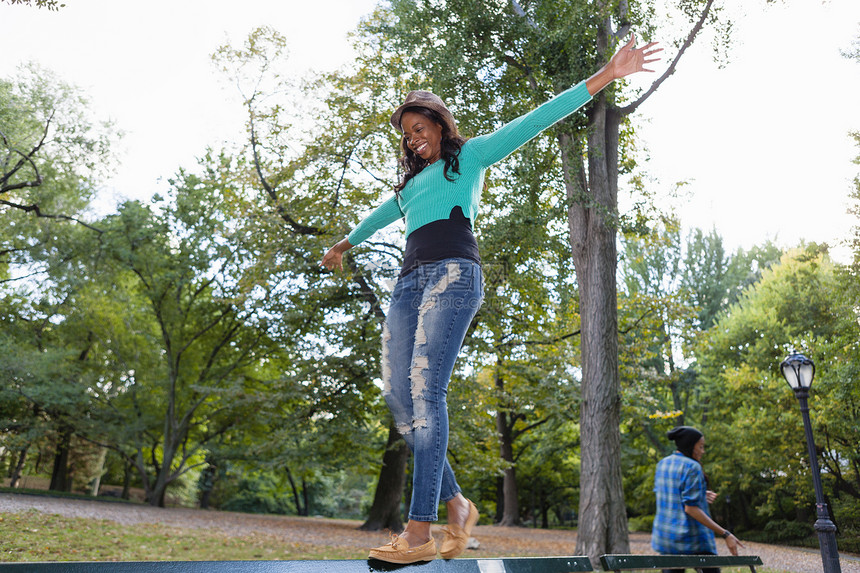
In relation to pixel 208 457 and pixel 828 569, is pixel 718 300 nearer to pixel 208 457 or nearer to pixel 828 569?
pixel 828 569

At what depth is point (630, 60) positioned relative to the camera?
2.57 meters

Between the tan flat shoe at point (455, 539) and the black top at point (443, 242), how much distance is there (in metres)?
1.03

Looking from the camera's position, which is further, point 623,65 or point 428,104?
point 428,104

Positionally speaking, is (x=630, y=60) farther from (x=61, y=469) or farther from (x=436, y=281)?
(x=61, y=469)

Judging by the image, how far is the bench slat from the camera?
2480 mm

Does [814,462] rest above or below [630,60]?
below

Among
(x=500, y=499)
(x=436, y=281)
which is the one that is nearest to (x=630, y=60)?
(x=436, y=281)

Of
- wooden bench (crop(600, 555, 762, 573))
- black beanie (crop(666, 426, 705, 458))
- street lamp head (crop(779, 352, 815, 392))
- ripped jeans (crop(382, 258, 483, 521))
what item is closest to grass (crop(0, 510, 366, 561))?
black beanie (crop(666, 426, 705, 458))

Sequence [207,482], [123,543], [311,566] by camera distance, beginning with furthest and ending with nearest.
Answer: [207,482], [123,543], [311,566]

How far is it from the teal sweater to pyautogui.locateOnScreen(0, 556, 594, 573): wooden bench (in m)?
1.32

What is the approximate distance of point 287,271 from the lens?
1545cm

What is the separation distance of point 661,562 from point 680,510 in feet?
6.86

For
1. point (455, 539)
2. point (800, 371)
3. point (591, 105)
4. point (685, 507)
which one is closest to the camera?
point (455, 539)

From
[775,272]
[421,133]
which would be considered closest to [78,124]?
[421,133]
